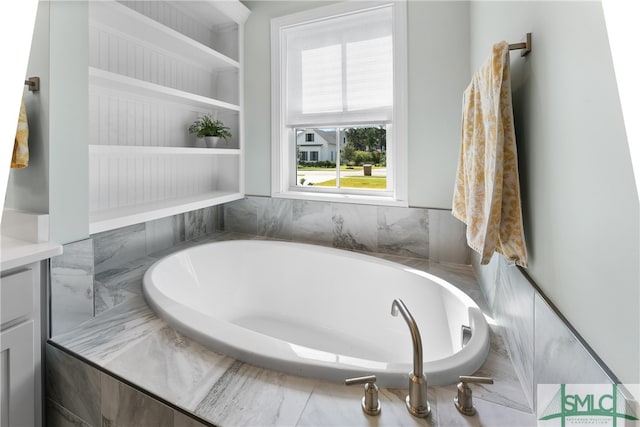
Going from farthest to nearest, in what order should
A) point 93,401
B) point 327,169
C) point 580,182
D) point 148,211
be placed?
point 327,169 < point 148,211 < point 93,401 < point 580,182

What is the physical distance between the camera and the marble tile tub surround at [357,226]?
2.02 m

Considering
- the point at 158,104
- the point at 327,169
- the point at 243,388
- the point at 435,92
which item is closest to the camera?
the point at 243,388

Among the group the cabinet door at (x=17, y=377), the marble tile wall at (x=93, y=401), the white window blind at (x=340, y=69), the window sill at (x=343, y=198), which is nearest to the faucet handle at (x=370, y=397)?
the marble tile wall at (x=93, y=401)

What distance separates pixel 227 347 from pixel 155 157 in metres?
1.65

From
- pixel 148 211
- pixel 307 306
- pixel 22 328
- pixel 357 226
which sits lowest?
pixel 307 306

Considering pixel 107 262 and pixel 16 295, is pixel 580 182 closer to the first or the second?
pixel 16 295

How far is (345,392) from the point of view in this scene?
2.91 feet

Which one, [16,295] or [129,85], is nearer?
[16,295]

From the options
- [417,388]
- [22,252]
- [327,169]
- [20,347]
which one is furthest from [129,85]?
[417,388]

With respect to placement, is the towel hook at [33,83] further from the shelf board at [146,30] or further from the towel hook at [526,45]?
the towel hook at [526,45]

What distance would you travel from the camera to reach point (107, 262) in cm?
187

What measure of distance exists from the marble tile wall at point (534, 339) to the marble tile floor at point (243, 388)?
5 centimetres

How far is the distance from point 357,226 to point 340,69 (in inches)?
44.8

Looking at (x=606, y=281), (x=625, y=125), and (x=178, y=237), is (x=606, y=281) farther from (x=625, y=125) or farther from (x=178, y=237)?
(x=178, y=237)
